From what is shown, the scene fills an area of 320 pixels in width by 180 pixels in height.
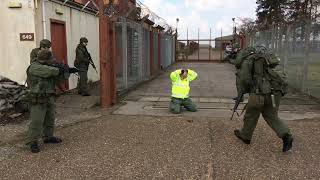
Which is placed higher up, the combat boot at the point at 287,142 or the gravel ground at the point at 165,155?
the combat boot at the point at 287,142

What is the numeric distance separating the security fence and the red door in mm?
1434

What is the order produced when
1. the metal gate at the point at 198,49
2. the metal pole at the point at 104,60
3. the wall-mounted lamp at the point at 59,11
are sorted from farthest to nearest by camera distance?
the metal gate at the point at 198,49, the wall-mounted lamp at the point at 59,11, the metal pole at the point at 104,60

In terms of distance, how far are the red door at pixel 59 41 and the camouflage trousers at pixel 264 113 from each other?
18.9ft

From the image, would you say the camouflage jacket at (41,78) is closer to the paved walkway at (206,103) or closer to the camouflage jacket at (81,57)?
the paved walkway at (206,103)

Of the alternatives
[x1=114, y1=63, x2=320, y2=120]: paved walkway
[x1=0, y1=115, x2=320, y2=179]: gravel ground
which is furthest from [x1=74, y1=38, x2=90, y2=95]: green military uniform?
[x1=0, y1=115, x2=320, y2=179]: gravel ground

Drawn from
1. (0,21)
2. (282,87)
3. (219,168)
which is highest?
(0,21)

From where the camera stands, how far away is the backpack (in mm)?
5875

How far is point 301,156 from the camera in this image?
5.79 meters

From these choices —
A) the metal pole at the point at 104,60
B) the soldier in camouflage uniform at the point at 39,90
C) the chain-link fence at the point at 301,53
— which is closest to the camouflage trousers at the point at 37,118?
the soldier in camouflage uniform at the point at 39,90

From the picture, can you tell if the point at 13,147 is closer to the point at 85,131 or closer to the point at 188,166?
the point at 85,131

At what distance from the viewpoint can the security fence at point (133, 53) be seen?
1141 centimetres

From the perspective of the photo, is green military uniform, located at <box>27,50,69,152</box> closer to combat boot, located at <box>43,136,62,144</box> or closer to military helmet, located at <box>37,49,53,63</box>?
military helmet, located at <box>37,49,53,63</box>

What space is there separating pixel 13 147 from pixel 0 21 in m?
4.85

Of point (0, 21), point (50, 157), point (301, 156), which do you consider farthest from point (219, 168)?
point (0, 21)
